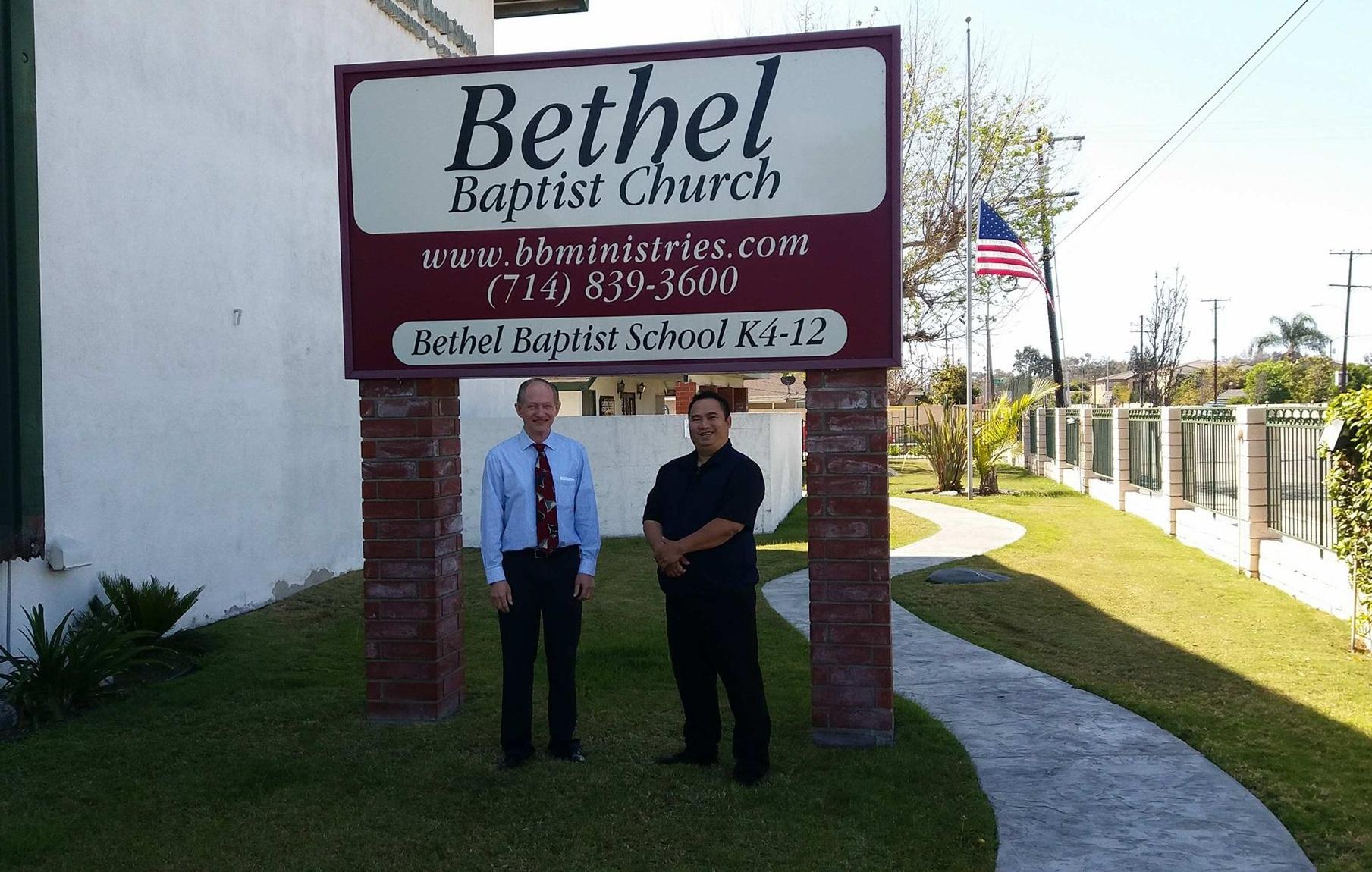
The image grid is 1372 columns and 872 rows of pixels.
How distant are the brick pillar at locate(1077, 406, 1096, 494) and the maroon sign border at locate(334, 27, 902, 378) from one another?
60.2ft

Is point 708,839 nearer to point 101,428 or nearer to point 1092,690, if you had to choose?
point 1092,690

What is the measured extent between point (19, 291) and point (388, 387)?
2194mm

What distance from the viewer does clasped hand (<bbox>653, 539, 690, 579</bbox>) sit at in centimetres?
531

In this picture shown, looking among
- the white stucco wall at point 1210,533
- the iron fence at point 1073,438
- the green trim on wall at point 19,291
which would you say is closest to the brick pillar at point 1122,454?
the white stucco wall at point 1210,533

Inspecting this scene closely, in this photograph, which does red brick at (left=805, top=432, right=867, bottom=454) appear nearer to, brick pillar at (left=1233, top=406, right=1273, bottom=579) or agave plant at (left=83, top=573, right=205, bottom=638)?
agave plant at (left=83, top=573, right=205, bottom=638)

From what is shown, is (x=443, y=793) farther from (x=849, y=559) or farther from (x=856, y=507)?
(x=856, y=507)

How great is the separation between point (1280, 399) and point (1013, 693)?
5727cm

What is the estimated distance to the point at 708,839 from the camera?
4703mm

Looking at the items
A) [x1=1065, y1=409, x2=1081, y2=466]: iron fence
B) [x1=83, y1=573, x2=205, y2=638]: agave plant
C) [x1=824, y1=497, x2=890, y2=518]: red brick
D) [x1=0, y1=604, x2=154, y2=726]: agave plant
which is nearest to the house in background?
[x1=83, y1=573, x2=205, y2=638]: agave plant

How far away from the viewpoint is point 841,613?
582cm

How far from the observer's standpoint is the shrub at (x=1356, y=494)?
8.10 m

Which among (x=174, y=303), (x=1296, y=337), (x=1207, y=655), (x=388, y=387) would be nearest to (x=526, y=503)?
(x=388, y=387)

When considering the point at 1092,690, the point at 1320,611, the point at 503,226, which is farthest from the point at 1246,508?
Result: the point at 503,226

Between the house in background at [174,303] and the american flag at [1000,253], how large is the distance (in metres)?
12.3
